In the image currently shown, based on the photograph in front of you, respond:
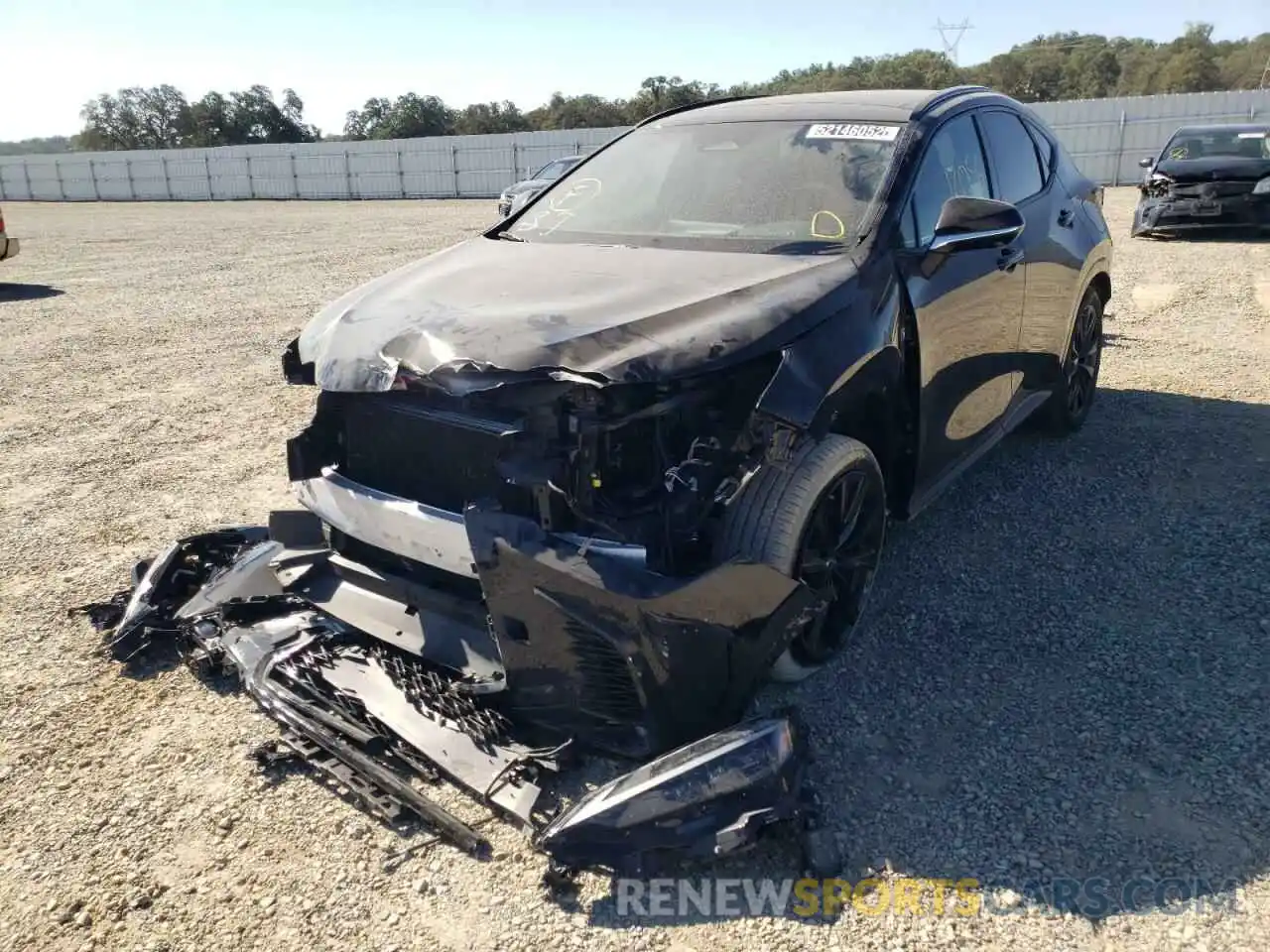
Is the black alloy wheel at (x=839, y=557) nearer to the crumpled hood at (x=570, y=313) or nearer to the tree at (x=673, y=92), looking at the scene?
the crumpled hood at (x=570, y=313)

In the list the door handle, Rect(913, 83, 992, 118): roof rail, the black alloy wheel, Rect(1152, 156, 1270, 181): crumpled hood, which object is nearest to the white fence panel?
Rect(1152, 156, 1270, 181): crumpled hood

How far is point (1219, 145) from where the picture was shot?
1384 cm

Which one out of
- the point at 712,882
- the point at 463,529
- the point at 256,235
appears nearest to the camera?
the point at 712,882

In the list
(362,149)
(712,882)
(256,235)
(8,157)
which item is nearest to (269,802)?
(712,882)

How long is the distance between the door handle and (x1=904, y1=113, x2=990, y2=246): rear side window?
0.92 feet

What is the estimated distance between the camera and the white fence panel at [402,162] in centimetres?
2597

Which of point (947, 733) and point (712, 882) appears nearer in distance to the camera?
point (712, 882)

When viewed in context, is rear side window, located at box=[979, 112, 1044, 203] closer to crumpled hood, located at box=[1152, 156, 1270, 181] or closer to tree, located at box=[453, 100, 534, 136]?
crumpled hood, located at box=[1152, 156, 1270, 181]

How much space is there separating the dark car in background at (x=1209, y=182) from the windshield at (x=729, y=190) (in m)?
12.0

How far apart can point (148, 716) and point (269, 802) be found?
72 centimetres

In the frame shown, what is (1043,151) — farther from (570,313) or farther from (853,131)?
(570,313)

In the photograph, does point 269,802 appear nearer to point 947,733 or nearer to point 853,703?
point 853,703

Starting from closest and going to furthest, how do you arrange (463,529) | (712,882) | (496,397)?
(712,882)
(496,397)
(463,529)

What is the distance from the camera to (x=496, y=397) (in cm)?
262
